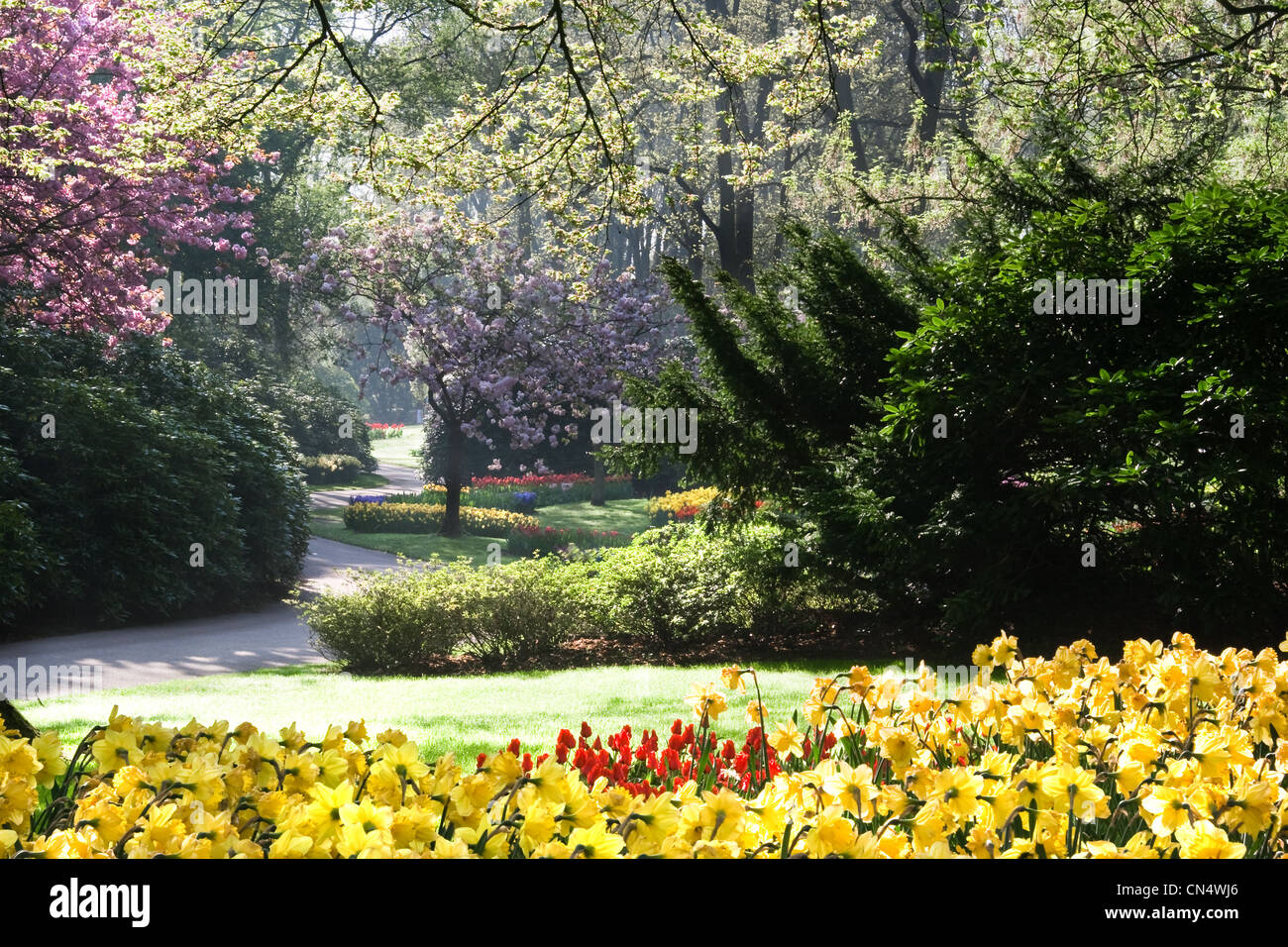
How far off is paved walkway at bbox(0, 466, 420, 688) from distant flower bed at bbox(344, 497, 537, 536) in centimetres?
775

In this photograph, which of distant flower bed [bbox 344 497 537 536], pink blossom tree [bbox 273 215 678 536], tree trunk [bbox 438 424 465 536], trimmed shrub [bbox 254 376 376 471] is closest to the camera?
pink blossom tree [bbox 273 215 678 536]

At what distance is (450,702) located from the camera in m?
7.66

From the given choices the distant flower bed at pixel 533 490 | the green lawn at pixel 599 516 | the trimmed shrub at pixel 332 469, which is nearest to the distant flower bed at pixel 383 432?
the trimmed shrub at pixel 332 469

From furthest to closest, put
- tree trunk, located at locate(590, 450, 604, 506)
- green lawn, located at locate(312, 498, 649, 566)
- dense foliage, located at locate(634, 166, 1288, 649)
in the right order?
tree trunk, located at locate(590, 450, 604, 506), green lawn, located at locate(312, 498, 649, 566), dense foliage, located at locate(634, 166, 1288, 649)

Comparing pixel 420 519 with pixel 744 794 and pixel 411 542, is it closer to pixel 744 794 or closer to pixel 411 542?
pixel 411 542

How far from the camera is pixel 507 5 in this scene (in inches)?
358

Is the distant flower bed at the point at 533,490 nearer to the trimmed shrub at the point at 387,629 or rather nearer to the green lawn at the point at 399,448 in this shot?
the green lawn at the point at 399,448

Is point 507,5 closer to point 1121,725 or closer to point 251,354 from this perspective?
point 1121,725

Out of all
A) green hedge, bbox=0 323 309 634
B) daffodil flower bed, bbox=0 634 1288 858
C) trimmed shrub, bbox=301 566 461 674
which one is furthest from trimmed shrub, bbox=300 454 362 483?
daffodil flower bed, bbox=0 634 1288 858

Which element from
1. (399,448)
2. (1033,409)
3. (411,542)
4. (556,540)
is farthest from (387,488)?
(1033,409)

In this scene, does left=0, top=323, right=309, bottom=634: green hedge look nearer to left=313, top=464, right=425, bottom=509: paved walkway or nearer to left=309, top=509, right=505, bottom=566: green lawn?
left=309, top=509, right=505, bottom=566: green lawn

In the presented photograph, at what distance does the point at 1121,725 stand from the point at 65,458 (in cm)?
1288

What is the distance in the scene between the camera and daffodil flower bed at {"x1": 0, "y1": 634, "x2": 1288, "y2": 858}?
2.03m

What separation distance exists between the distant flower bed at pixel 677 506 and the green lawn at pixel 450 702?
40.9 ft
